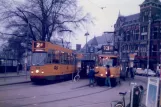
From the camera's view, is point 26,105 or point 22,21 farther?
point 22,21

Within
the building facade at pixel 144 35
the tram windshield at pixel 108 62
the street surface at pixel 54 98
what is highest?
the building facade at pixel 144 35

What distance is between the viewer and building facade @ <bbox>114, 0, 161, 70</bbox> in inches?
2618

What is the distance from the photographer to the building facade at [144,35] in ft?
218

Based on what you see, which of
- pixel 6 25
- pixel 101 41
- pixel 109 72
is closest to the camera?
pixel 109 72

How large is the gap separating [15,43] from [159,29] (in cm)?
3958

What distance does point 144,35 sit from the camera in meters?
70.2

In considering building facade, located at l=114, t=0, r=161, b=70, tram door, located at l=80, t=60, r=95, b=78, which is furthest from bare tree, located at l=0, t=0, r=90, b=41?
building facade, located at l=114, t=0, r=161, b=70

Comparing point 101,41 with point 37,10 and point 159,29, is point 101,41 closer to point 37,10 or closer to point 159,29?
point 159,29

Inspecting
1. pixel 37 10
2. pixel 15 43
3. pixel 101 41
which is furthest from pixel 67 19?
pixel 101 41

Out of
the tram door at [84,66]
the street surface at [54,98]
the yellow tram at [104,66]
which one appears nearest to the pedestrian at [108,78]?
the yellow tram at [104,66]

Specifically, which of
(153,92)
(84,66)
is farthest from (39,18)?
(153,92)

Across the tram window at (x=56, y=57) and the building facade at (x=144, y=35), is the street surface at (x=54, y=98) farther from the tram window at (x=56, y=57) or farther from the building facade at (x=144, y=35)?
the building facade at (x=144, y=35)

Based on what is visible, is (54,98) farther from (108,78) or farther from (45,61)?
(108,78)

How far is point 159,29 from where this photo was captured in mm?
66625
